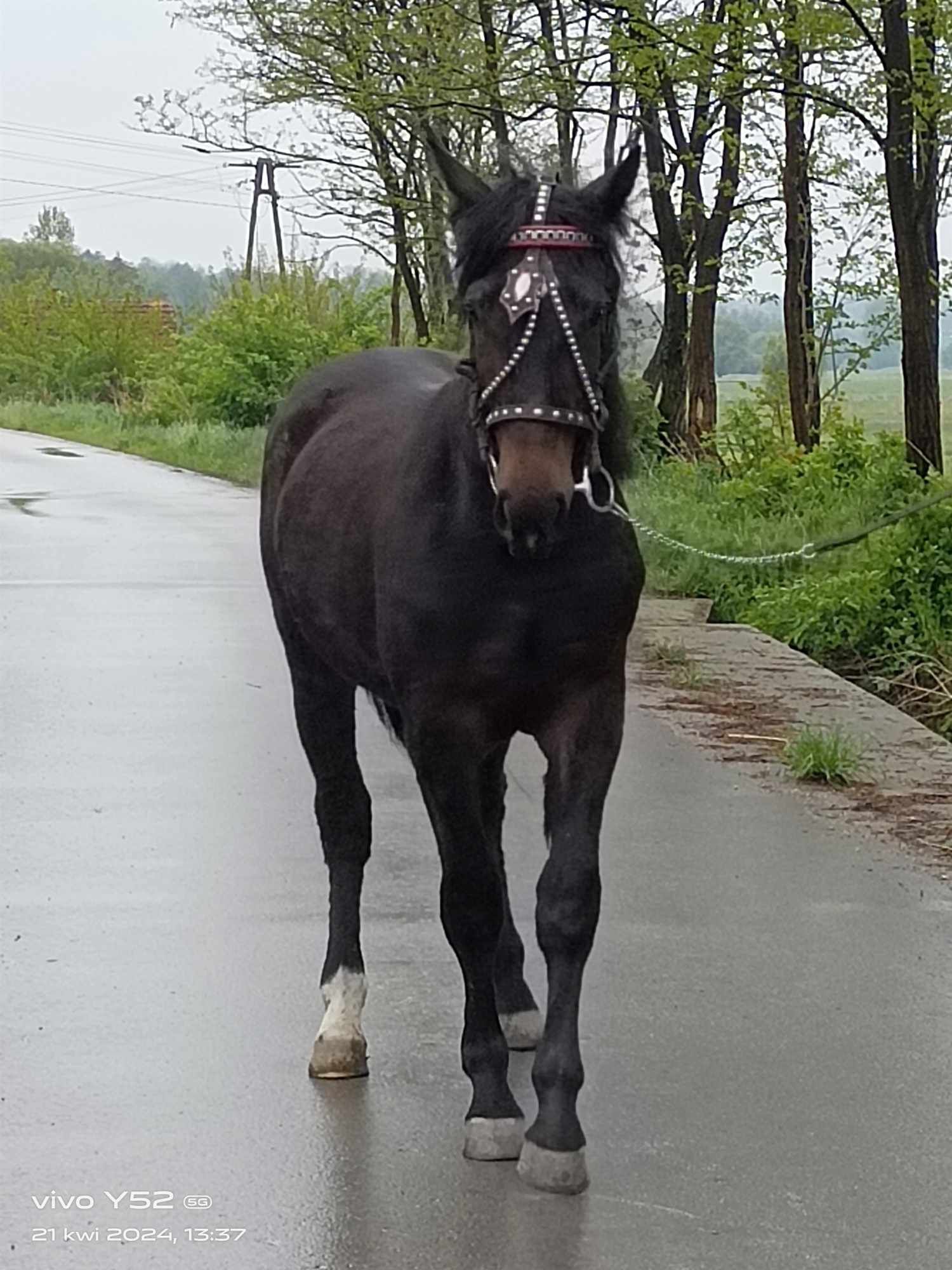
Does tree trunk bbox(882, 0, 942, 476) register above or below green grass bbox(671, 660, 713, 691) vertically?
above

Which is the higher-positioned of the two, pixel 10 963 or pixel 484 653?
pixel 484 653

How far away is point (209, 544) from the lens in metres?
18.3

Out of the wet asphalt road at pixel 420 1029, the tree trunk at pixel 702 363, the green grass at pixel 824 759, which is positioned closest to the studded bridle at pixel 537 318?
the wet asphalt road at pixel 420 1029

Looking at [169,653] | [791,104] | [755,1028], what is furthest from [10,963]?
[791,104]

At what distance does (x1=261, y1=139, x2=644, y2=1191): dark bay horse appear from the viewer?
4285 mm

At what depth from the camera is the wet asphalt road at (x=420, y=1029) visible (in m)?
4.34

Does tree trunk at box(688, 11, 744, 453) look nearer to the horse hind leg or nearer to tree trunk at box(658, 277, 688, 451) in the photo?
tree trunk at box(658, 277, 688, 451)

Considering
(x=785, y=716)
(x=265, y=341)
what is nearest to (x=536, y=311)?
(x=785, y=716)

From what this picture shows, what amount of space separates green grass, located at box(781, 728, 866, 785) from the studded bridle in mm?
4648

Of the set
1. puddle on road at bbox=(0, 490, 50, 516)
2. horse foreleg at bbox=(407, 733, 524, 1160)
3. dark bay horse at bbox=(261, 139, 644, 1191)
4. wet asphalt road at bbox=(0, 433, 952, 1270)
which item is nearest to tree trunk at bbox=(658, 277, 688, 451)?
puddle on road at bbox=(0, 490, 50, 516)

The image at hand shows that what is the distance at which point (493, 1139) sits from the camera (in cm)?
468

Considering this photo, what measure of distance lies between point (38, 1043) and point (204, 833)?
2373 millimetres

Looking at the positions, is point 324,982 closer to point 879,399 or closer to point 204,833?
point 204,833

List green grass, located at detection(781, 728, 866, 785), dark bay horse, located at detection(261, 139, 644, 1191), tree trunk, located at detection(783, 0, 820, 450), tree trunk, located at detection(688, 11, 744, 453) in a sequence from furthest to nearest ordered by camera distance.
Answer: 1. tree trunk, located at detection(688, 11, 744, 453)
2. tree trunk, located at detection(783, 0, 820, 450)
3. green grass, located at detection(781, 728, 866, 785)
4. dark bay horse, located at detection(261, 139, 644, 1191)
